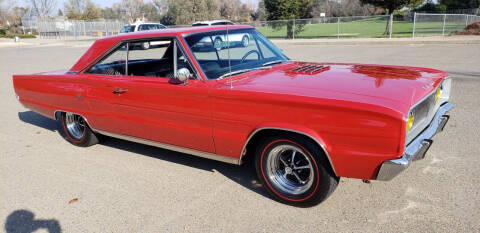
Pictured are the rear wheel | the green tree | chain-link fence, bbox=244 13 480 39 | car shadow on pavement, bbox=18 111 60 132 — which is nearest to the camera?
the rear wheel

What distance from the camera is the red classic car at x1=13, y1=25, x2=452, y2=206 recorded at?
284cm

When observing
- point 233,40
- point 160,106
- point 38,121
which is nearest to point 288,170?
point 160,106

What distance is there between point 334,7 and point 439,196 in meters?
68.7

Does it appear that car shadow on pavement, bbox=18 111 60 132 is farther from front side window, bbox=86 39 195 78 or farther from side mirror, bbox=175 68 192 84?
side mirror, bbox=175 68 192 84

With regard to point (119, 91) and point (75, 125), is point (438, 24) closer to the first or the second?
point (75, 125)

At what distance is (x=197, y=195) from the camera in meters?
3.69

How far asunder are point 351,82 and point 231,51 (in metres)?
1.43

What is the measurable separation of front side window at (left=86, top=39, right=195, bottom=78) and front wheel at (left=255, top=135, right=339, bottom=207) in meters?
1.51

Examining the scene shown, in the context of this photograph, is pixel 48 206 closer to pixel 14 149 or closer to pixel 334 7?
pixel 14 149

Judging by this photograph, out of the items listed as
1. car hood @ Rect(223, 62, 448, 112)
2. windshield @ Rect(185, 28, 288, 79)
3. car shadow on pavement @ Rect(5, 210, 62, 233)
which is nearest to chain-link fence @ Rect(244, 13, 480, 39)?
windshield @ Rect(185, 28, 288, 79)

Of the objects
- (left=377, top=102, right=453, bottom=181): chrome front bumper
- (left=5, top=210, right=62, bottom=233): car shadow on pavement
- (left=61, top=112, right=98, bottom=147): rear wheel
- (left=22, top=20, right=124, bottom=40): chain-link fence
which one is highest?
(left=22, top=20, right=124, bottom=40): chain-link fence

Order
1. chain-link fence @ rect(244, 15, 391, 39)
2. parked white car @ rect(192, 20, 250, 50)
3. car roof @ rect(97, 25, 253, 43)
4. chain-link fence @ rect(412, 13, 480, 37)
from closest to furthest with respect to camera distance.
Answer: car roof @ rect(97, 25, 253, 43) → parked white car @ rect(192, 20, 250, 50) → chain-link fence @ rect(412, 13, 480, 37) → chain-link fence @ rect(244, 15, 391, 39)

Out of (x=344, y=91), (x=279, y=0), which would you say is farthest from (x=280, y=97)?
(x=279, y=0)

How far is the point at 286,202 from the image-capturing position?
11.1 ft
